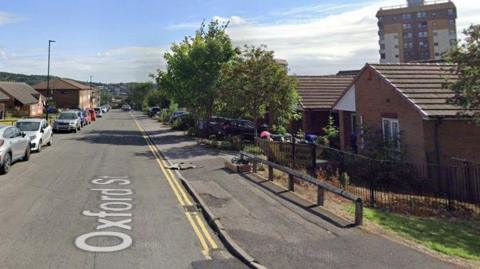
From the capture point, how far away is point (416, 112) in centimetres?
1559

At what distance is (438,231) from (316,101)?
2083cm

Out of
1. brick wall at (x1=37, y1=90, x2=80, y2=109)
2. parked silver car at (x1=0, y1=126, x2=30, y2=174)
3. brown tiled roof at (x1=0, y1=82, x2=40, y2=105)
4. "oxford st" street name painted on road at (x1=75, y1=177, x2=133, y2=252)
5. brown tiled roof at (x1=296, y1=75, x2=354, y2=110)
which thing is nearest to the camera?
"oxford st" street name painted on road at (x1=75, y1=177, x2=133, y2=252)

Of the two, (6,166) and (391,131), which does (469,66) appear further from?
(6,166)

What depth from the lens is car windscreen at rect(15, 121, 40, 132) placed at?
2045 cm

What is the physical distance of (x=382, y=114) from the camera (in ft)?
60.5

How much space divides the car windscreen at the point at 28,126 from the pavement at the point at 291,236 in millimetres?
11801

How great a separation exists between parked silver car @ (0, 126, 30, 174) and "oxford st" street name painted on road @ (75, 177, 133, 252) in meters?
3.23

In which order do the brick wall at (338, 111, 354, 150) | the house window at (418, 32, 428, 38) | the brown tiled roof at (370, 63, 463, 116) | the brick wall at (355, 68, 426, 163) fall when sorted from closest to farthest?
the brown tiled roof at (370, 63, 463, 116) < the brick wall at (355, 68, 426, 163) < the brick wall at (338, 111, 354, 150) < the house window at (418, 32, 428, 38)

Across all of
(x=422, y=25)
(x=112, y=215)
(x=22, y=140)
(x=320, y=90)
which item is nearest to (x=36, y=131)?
(x=22, y=140)

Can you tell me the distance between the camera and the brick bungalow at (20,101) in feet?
206

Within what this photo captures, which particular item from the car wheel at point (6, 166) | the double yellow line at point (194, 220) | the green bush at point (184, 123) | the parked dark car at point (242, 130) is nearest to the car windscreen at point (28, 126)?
the car wheel at point (6, 166)

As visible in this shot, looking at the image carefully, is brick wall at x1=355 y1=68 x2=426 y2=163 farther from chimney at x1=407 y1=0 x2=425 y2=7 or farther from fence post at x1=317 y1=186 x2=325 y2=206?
chimney at x1=407 y1=0 x2=425 y2=7

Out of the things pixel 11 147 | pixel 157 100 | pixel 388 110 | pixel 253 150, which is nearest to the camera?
pixel 11 147

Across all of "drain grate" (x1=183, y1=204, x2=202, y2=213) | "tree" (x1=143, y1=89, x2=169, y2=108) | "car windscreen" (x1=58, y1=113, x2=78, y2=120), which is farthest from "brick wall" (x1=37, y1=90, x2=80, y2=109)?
"drain grate" (x1=183, y1=204, x2=202, y2=213)
